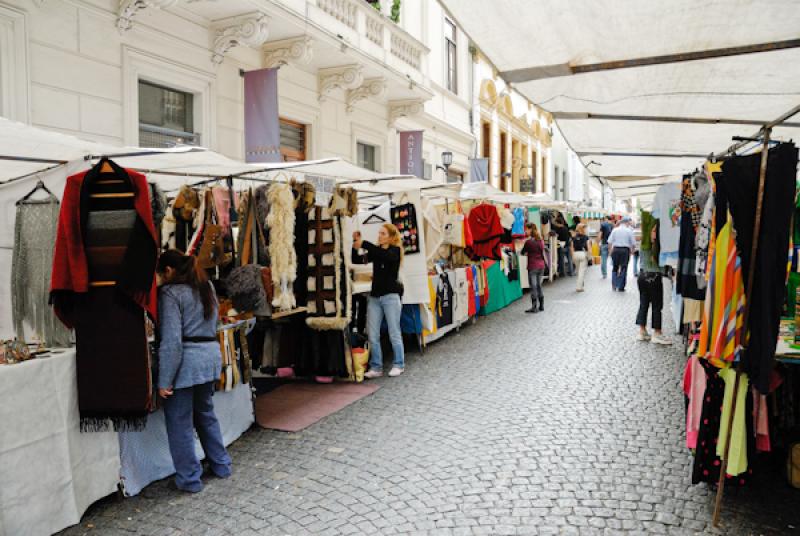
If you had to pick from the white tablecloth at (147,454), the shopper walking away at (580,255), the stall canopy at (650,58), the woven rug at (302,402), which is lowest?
the woven rug at (302,402)

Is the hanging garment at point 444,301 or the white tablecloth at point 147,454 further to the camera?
the hanging garment at point 444,301

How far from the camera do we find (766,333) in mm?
3291

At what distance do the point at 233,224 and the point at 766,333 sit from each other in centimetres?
513

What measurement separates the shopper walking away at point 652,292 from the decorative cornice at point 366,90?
7258 mm

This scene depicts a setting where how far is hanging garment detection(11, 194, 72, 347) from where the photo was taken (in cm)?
405

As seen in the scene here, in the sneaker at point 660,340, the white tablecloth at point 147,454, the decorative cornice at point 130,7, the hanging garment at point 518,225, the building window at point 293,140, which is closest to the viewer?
the white tablecloth at point 147,454

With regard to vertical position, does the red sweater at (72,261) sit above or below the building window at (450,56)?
below

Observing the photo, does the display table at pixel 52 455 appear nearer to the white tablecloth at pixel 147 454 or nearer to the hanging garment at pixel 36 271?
the white tablecloth at pixel 147 454

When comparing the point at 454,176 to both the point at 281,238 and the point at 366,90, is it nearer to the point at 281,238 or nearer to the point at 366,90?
the point at 366,90

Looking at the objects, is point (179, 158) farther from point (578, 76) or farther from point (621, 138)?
point (621, 138)

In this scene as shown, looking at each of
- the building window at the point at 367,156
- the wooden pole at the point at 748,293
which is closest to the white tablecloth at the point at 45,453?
the wooden pole at the point at 748,293

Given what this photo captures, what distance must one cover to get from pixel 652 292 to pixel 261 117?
21.9 feet

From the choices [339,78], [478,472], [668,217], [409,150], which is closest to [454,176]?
[409,150]

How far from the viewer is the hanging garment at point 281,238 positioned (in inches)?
231
